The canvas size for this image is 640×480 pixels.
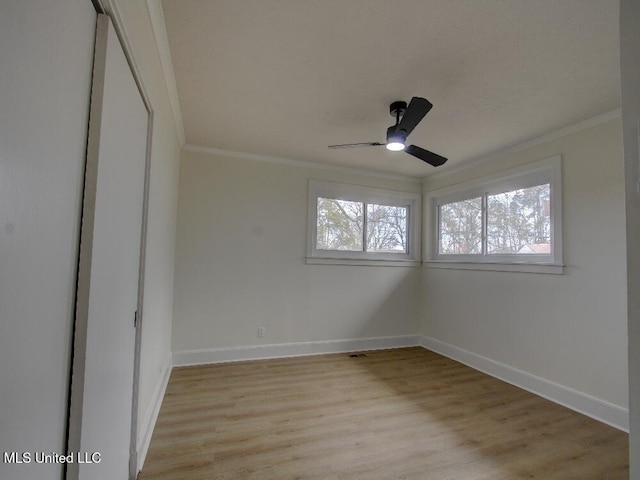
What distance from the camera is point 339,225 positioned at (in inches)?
157

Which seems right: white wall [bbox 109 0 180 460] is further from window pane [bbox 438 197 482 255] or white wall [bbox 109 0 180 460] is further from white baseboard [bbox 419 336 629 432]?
window pane [bbox 438 197 482 255]

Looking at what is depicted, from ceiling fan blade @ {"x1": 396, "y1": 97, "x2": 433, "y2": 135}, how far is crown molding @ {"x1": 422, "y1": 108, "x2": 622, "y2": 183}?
1581 millimetres

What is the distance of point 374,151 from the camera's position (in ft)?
10.9

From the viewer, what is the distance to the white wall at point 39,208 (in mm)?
546

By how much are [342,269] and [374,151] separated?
1499mm

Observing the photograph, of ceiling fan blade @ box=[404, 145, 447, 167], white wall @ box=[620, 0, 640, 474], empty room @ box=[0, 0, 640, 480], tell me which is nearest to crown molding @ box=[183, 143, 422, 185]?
empty room @ box=[0, 0, 640, 480]

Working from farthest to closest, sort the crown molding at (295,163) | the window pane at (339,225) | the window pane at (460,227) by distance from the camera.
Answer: the window pane at (339,225) < the window pane at (460,227) < the crown molding at (295,163)

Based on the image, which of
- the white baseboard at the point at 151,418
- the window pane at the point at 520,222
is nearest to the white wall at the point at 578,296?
the window pane at the point at 520,222

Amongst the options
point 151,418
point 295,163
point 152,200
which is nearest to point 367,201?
point 295,163

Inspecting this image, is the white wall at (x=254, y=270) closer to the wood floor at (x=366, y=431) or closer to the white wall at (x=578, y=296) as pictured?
the wood floor at (x=366, y=431)

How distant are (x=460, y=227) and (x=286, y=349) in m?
2.65

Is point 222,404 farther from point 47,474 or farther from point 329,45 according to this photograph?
point 329,45

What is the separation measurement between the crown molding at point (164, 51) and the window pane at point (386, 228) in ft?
8.50

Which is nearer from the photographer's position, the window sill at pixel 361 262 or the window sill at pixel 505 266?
the window sill at pixel 505 266
